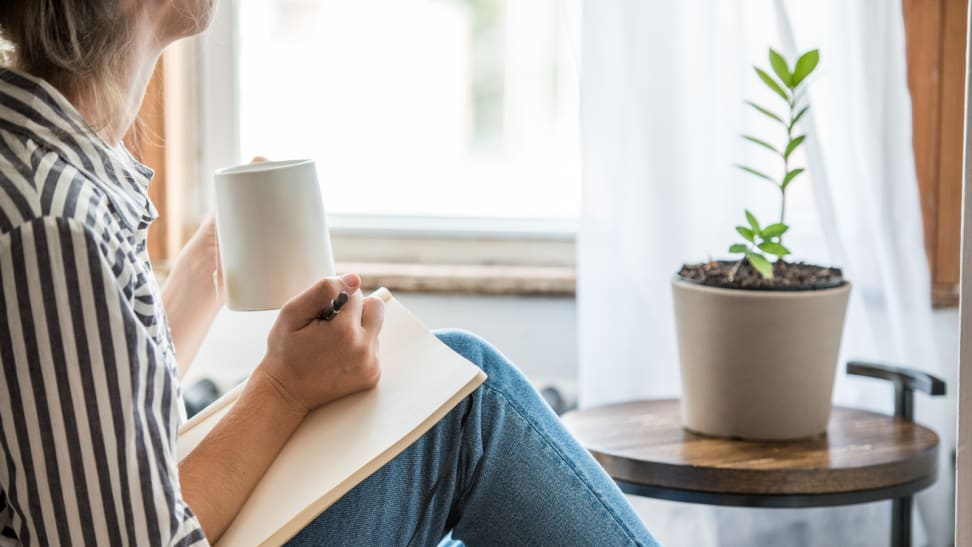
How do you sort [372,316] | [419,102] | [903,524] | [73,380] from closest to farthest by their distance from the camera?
1. [73,380]
2. [372,316]
3. [903,524]
4. [419,102]

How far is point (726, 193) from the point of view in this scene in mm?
1598

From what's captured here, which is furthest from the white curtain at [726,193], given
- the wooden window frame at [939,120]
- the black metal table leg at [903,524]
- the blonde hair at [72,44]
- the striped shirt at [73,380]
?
the striped shirt at [73,380]

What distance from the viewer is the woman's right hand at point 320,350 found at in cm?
79

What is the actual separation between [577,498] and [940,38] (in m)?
1.04

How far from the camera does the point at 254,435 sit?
789mm

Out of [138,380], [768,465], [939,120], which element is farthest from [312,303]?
[939,120]

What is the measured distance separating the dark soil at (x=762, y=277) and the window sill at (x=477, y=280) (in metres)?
0.55

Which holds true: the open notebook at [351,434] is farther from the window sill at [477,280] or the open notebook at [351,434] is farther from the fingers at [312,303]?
the window sill at [477,280]

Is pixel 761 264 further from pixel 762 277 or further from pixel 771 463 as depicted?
pixel 771 463

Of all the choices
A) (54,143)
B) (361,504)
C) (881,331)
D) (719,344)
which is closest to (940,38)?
(881,331)

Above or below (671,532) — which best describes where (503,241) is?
above

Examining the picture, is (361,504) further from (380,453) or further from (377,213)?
(377,213)

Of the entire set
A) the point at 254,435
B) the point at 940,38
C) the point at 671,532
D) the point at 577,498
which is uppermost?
the point at 940,38

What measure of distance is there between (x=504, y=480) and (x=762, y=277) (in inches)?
16.1
